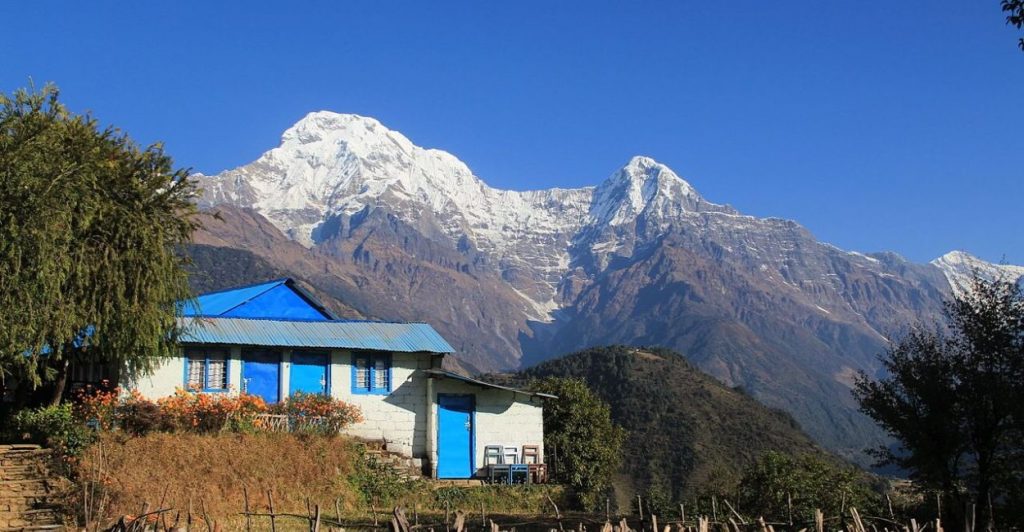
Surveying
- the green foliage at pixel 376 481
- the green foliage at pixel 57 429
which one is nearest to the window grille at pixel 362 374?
the green foliage at pixel 376 481

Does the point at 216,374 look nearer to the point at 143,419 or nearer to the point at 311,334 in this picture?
the point at 311,334

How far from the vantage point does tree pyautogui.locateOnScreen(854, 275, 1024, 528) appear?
22422 mm

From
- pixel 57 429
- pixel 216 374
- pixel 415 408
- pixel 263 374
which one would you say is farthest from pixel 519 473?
pixel 57 429

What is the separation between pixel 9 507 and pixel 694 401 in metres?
88.4

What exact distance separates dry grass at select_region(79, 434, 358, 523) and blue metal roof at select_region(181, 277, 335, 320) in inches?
389

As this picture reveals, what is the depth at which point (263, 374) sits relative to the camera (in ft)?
102

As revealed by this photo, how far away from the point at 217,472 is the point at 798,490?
1367 cm

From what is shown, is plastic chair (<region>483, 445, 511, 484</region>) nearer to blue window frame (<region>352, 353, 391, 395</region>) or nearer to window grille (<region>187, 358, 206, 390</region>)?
blue window frame (<region>352, 353, 391, 395</region>)

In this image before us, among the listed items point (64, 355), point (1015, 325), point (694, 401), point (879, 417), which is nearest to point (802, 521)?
point (879, 417)

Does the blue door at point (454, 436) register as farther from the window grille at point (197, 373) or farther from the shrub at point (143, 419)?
the shrub at point (143, 419)

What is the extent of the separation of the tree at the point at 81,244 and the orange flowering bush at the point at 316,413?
4.02 meters

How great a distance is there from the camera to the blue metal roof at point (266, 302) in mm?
34812

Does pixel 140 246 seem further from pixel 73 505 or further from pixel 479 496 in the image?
pixel 479 496

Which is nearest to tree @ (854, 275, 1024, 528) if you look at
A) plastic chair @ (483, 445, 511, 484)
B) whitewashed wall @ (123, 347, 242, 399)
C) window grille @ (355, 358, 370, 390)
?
plastic chair @ (483, 445, 511, 484)
